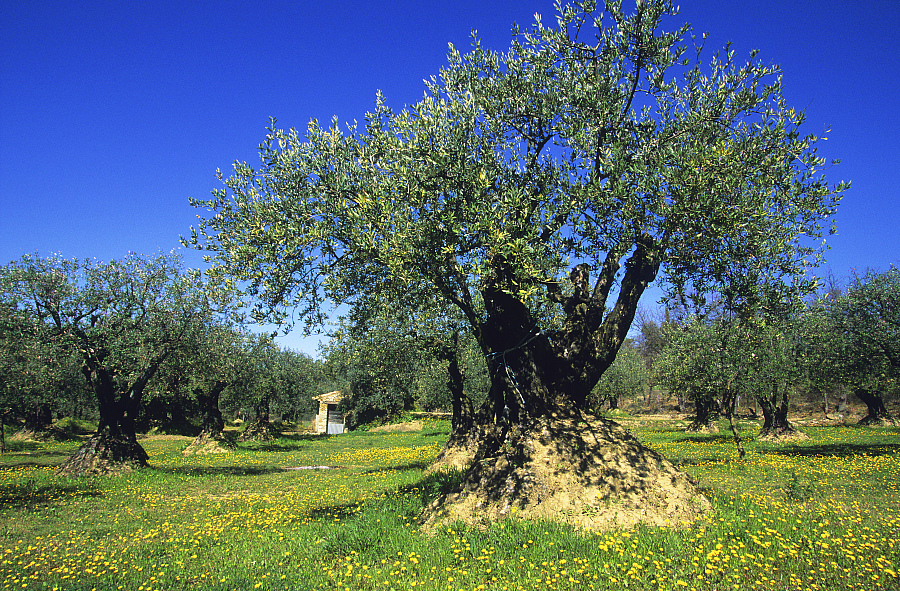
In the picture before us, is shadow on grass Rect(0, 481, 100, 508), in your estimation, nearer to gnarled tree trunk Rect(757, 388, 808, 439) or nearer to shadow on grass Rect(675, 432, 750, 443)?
shadow on grass Rect(675, 432, 750, 443)

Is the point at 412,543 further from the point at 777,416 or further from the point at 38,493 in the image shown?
the point at 777,416

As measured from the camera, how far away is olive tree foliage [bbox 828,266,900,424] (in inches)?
888

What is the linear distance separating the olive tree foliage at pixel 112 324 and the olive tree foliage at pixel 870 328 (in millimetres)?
31190

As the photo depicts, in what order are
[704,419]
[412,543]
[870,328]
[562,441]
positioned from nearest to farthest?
[412,543] → [562,441] → [870,328] → [704,419]

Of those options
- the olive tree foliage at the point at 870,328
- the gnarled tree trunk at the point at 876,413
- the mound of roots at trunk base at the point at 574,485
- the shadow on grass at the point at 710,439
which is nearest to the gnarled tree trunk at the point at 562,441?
the mound of roots at trunk base at the point at 574,485

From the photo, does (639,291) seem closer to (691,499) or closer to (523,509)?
(691,499)

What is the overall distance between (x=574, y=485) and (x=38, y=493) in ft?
58.4

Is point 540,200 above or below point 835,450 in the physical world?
above

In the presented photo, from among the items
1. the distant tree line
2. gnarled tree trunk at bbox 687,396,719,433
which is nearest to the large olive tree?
the distant tree line

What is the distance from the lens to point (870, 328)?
23297mm

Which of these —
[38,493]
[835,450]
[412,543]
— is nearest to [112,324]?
[38,493]

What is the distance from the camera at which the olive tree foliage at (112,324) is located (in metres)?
20.1

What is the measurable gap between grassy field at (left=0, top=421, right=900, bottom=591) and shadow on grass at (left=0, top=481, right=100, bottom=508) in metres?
0.09

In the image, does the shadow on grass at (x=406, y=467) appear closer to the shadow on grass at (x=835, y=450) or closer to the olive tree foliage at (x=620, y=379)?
the shadow on grass at (x=835, y=450)
